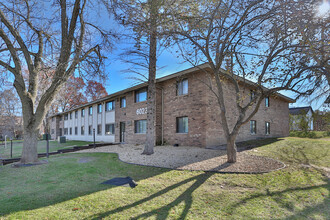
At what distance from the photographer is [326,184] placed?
5.25 m

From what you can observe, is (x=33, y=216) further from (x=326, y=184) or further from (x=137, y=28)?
(x=326, y=184)

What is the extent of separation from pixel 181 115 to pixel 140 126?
4.59m

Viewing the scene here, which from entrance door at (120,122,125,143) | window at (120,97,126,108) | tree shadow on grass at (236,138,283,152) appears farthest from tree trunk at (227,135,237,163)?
window at (120,97,126,108)

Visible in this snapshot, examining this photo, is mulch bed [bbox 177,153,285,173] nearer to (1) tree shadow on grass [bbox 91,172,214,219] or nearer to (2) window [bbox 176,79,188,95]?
(1) tree shadow on grass [bbox 91,172,214,219]

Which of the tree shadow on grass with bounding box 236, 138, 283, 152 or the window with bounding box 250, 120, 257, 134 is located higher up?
the window with bounding box 250, 120, 257, 134

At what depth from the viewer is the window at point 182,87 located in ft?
43.6

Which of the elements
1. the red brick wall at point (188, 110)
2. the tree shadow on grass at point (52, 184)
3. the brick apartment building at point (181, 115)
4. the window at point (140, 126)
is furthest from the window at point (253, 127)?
the tree shadow on grass at point (52, 184)

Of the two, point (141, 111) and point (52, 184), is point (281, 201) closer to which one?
point (52, 184)

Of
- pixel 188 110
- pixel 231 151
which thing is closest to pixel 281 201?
pixel 231 151

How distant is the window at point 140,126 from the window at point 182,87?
404 cm

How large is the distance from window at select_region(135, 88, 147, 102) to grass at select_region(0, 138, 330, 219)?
1023 cm

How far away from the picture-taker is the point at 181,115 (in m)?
13.2

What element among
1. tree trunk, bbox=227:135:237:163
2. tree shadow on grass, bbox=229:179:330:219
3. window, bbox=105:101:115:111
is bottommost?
tree shadow on grass, bbox=229:179:330:219

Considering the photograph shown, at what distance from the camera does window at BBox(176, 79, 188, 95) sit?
1328 cm
